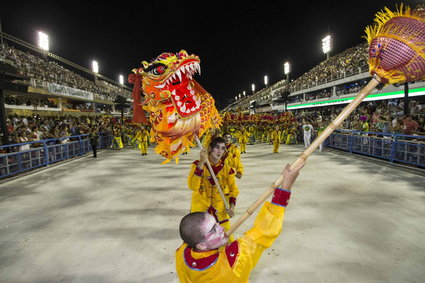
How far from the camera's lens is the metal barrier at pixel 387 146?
26.7 feet

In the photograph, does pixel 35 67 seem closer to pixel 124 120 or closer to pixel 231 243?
pixel 124 120

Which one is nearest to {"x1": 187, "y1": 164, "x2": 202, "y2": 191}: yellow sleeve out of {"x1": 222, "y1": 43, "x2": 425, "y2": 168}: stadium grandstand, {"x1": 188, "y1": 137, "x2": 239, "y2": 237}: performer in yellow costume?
{"x1": 188, "y1": 137, "x2": 239, "y2": 237}: performer in yellow costume

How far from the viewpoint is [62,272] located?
10.9ft

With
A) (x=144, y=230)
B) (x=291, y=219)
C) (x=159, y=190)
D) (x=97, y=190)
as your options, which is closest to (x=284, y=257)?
(x=291, y=219)

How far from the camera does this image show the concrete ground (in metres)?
3.26

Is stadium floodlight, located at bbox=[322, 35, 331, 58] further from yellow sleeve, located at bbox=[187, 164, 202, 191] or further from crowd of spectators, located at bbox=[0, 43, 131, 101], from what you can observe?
yellow sleeve, located at bbox=[187, 164, 202, 191]

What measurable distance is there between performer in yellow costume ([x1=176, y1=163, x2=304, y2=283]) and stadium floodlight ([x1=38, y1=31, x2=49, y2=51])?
44472mm

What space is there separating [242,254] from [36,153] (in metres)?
11.2

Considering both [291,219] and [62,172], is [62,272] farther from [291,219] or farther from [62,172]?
[62,172]

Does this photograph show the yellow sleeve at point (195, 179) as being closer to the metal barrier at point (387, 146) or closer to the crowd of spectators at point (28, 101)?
the metal barrier at point (387, 146)

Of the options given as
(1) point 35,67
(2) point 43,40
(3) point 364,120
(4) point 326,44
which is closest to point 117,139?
(3) point 364,120

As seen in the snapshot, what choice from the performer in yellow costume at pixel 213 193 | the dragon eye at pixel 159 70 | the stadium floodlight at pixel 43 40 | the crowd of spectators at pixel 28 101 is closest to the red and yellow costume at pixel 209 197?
the performer in yellow costume at pixel 213 193

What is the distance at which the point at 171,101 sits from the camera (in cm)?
301

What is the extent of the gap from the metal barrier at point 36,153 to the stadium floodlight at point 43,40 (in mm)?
30418
